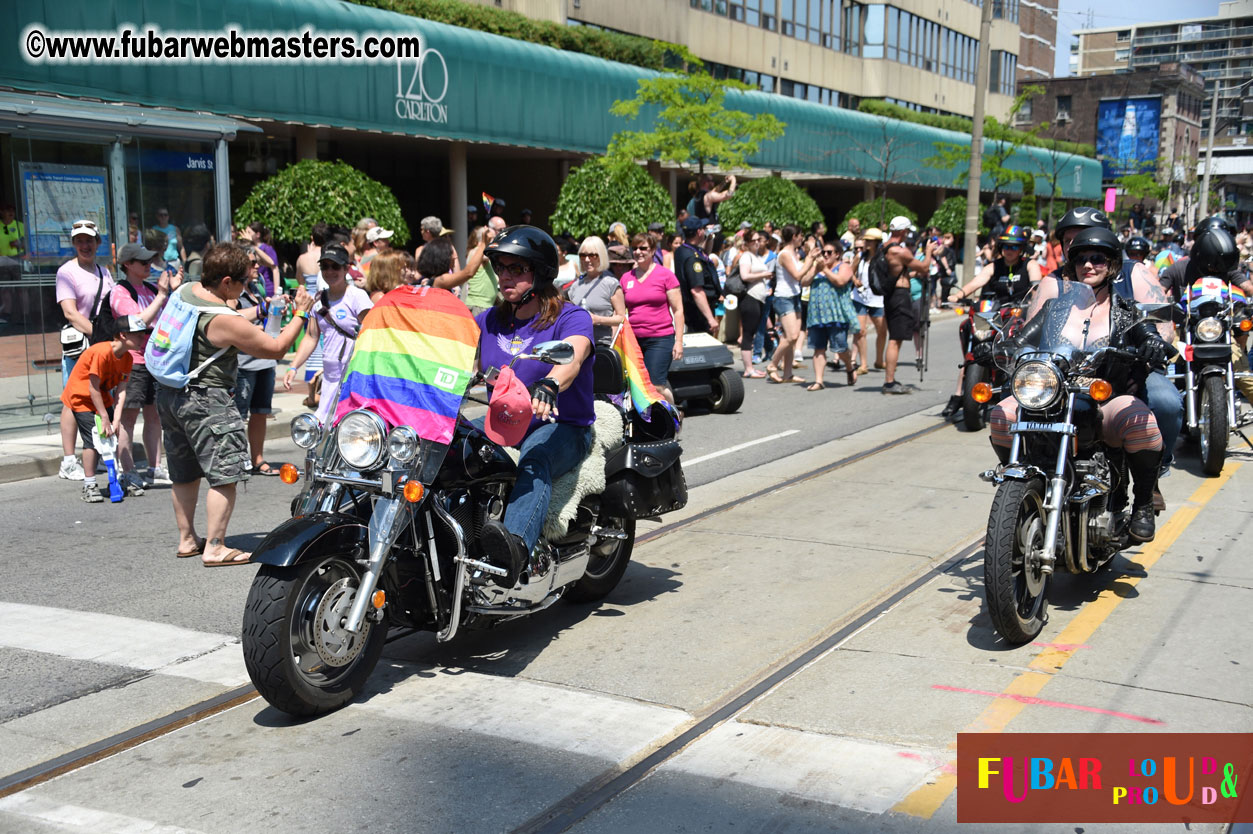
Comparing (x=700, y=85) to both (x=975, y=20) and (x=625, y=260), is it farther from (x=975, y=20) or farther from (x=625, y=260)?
(x=975, y=20)

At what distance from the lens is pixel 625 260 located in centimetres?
1045

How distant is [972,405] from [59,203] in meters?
8.86

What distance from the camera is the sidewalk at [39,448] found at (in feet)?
31.6

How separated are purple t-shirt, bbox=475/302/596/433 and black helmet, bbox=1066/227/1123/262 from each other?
8.23ft

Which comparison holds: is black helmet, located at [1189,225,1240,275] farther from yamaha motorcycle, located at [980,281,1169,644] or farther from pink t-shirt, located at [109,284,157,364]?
pink t-shirt, located at [109,284,157,364]

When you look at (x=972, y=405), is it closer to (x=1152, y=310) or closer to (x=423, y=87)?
(x=1152, y=310)

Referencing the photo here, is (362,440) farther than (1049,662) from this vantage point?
No

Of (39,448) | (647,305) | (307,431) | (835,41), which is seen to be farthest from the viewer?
(835,41)

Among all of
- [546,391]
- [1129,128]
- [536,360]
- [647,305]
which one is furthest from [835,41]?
[1129,128]

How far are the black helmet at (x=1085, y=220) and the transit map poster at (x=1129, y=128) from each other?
339 ft

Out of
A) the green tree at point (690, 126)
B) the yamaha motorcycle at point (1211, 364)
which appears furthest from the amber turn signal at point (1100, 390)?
the green tree at point (690, 126)

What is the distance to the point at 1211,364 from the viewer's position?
9414 mm

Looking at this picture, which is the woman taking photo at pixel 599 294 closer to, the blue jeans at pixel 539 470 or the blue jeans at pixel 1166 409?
the blue jeans at pixel 1166 409

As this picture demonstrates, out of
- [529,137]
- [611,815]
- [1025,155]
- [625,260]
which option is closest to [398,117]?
[529,137]
